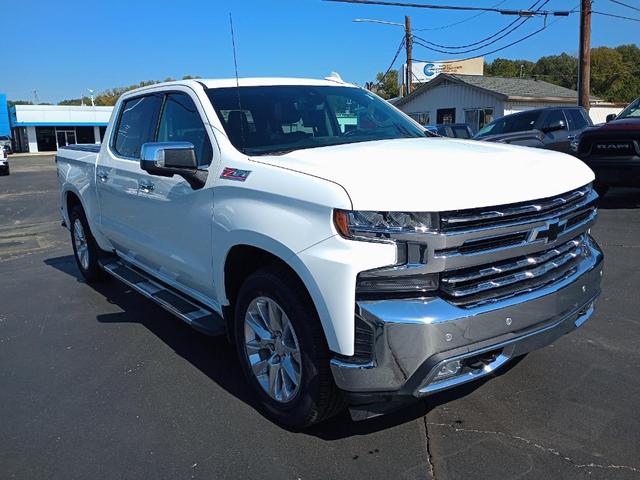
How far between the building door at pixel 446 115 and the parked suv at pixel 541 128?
819 inches

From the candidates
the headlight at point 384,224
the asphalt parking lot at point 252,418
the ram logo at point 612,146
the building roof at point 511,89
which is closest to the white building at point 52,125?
→ the building roof at point 511,89

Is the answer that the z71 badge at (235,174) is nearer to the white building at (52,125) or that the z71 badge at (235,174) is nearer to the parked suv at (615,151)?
the parked suv at (615,151)

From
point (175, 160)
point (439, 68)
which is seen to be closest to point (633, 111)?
point (175, 160)

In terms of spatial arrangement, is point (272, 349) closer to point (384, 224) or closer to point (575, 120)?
point (384, 224)

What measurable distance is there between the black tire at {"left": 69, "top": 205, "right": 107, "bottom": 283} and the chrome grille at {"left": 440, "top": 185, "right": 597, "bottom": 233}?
468 cm

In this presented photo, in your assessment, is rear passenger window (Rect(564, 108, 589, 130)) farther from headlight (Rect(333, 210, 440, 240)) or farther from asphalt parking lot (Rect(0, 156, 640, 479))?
headlight (Rect(333, 210, 440, 240))

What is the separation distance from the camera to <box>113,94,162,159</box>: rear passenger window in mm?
4793

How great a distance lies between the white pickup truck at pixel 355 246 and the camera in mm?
2602

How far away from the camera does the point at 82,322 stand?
5.39 m

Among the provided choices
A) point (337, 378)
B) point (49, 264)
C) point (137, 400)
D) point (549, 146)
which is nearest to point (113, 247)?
point (137, 400)

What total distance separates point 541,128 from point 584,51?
359 inches

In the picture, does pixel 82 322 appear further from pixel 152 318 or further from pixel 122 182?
pixel 122 182

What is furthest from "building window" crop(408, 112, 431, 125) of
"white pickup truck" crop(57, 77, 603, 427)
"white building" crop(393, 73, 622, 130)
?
"white pickup truck" crop(57, 77, 603, 427)

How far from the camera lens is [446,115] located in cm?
3409
